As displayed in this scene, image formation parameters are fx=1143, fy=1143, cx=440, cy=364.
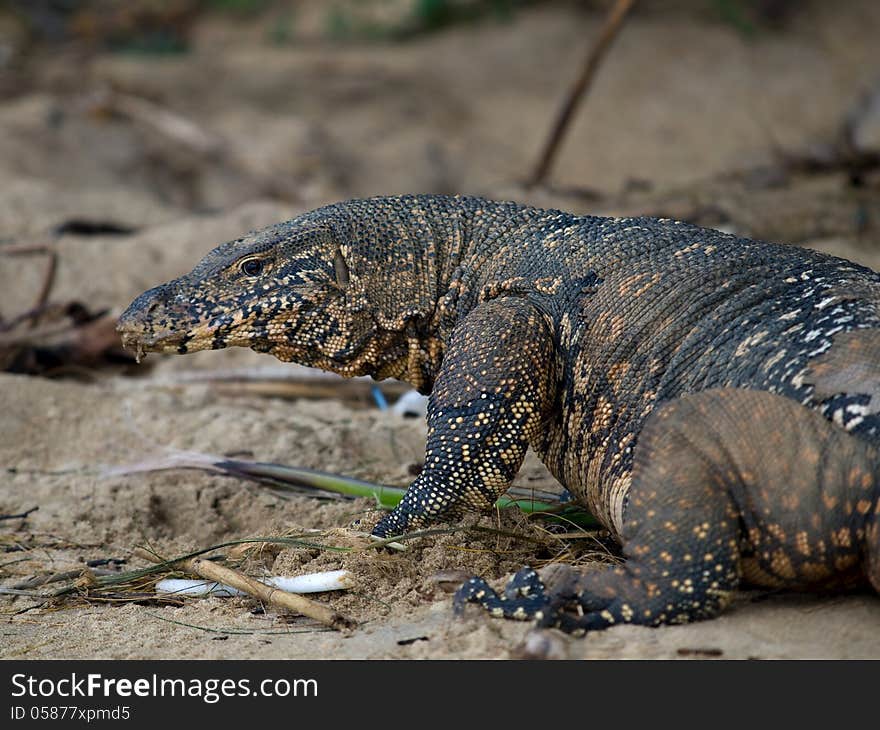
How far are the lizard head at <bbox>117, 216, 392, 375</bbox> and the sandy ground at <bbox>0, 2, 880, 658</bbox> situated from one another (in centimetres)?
93

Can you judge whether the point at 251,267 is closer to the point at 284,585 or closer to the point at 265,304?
the point at 265,304

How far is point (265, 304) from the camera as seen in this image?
548 cm

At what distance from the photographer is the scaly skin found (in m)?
4.06

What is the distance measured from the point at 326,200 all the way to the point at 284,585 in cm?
780

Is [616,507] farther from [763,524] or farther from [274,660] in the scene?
[274,660]

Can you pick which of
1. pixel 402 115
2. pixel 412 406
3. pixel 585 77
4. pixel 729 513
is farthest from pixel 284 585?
pixel 402 115

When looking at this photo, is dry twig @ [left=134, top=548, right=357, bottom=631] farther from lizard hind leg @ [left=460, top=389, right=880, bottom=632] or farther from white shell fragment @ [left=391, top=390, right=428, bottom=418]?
white shell fragment @ [left=391, top=390, right=428, bottom=418]

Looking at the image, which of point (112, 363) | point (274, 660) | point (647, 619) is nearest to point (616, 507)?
point (647, 619)

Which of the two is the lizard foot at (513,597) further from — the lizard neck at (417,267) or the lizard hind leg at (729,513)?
the lizard neck at (417,267)

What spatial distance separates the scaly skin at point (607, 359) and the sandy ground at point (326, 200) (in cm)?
24

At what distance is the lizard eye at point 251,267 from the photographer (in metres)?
5.49

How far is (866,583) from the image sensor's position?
4.21m

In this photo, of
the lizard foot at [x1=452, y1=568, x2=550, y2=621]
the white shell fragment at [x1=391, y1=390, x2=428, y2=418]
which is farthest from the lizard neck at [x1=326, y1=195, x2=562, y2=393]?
the white shell fragment at [x1=391, y1=390, x2=428, y2=418]

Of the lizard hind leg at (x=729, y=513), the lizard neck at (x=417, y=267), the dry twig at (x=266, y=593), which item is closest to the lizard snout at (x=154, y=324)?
the lizard neck at (x=417, y=267)
